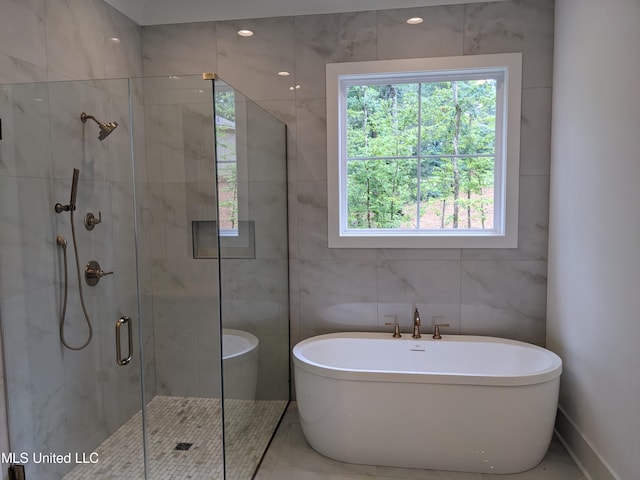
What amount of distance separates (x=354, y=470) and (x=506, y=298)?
142cm

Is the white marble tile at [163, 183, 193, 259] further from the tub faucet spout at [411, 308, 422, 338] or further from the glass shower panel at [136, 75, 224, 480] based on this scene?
the tub faucet spout at [411, 308, 422, 338]

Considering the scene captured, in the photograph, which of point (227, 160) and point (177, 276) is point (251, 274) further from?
point (227, 160)

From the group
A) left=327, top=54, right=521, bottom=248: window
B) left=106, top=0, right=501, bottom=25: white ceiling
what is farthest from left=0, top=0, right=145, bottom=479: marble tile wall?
left=327, top=54, right=521, bottom=248: window

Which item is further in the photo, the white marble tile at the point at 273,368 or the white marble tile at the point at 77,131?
the white marble tile at the point at 273,368

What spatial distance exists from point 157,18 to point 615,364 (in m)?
3.34

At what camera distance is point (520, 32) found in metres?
2.64

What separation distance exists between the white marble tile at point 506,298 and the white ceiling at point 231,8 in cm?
168

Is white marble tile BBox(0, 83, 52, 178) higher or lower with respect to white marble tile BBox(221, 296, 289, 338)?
higher

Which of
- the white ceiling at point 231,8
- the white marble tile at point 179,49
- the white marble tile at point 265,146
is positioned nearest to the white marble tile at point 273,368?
the white marble tile at point 265,146

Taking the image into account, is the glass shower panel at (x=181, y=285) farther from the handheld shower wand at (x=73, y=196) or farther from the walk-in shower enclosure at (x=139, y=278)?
the handheld shower wand at (x=73, y=196)

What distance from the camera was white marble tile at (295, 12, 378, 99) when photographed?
2.76 metres

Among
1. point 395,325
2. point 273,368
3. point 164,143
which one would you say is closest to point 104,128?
point 164,143

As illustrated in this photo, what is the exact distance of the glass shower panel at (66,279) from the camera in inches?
77.1

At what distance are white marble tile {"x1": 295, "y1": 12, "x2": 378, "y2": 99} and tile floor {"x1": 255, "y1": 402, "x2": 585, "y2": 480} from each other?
7.22 feet
